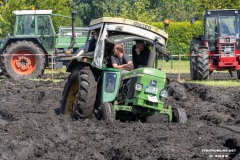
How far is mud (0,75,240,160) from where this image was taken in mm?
9281

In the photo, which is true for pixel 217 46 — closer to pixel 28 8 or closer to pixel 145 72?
pixel 145 72

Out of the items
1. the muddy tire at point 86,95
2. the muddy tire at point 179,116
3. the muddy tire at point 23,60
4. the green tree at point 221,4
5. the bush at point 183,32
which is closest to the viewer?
the muddy tire at point 179,116

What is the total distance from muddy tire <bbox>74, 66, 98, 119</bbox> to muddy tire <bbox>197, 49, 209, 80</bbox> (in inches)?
470

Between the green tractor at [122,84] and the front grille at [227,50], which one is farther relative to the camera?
the front grille at [227,50]

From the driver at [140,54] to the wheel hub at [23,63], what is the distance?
15.7 metres

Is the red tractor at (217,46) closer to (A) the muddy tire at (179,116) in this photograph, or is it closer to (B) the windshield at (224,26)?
(B) the windshield at (224,26)

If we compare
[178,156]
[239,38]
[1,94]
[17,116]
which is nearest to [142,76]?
[17,116]

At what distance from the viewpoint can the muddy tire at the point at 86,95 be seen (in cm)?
1311

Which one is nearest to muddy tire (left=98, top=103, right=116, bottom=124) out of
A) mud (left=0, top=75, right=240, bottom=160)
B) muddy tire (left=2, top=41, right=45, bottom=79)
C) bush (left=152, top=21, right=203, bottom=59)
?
mud (left=0, top=75, right=240, bottom=160)

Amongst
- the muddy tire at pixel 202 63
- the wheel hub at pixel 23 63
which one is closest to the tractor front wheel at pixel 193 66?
the muddy tire at pixel 202 63

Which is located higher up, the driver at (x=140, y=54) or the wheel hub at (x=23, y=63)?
the driver at (x=140, y=54)

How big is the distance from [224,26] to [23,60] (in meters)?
8.48

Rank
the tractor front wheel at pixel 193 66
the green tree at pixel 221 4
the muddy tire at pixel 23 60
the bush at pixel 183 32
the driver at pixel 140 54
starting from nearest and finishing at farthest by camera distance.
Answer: the driver at pixel 140 54 < the tractor front wheel at pixel 193 66 < the muddy tire at pixel 23 60 < the green tree at pixel 221 4 < the bush at pixel 183 32

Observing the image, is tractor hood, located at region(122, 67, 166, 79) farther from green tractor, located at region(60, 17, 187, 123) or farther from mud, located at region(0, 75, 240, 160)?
mud, located at region(0, 75, 240, 160)
